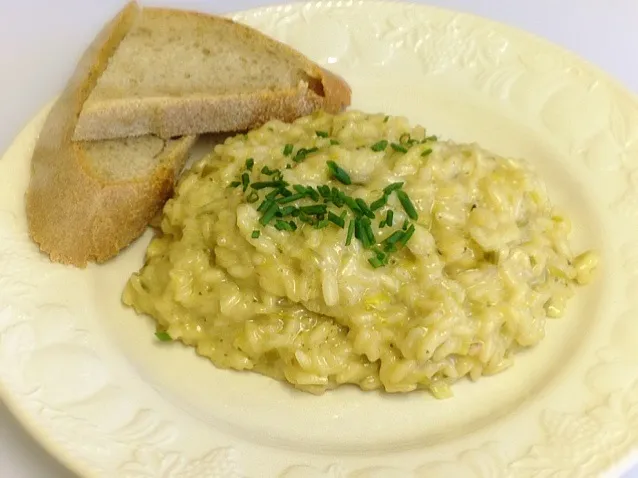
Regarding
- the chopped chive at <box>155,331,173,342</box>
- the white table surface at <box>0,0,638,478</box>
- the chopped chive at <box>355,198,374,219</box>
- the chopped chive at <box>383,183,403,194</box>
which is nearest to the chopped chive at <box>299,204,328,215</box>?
the chopped chive at <box>355,198,374,219</box>

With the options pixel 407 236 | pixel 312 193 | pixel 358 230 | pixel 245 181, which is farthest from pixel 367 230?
pixel 245 181

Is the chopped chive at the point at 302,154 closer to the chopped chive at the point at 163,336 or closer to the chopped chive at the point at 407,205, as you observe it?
the chopped chive at the point at 407,205

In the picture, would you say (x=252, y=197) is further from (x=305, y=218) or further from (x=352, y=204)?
(x=352, y=204)

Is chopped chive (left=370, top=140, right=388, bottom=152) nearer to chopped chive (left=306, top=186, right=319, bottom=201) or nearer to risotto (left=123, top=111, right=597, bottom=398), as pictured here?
risotto (left=123, top=111, right=597, bottom=398)

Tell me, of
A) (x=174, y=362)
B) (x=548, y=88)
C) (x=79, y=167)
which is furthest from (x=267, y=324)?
(x=548, y=88)

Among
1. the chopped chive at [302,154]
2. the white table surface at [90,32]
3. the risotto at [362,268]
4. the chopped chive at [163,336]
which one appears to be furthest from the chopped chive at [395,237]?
the white table surface at [90,32]

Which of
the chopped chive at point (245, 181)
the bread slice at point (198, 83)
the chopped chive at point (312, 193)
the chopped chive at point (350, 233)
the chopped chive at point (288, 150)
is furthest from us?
the bread slice at point (198, 83)

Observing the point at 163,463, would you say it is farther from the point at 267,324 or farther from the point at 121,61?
the point at 121,61
